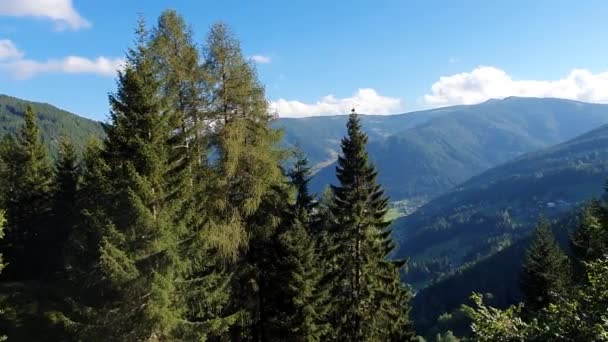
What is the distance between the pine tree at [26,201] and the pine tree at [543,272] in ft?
147

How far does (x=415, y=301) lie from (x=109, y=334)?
18960 centimetres

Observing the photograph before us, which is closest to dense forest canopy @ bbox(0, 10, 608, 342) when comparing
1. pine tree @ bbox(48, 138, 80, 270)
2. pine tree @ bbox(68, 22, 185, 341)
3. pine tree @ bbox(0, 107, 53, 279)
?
pine tree @ bbox(68, 22, 185, 341)

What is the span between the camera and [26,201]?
49.1 m

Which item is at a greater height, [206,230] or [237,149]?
[237,149]

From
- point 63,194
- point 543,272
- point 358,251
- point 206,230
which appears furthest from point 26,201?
point 543,272

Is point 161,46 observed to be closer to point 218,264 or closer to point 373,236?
point 218,264

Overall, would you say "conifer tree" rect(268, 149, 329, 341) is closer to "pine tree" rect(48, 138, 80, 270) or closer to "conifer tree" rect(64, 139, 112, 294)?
"conifer tree" rect(64, 139, 112, 294)

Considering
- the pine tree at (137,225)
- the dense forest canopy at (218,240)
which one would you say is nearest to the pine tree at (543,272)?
the dense forest canopy at (218,240)

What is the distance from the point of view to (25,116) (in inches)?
1848

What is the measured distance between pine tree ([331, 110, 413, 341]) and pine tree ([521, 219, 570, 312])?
16270 mm

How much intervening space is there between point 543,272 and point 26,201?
158ft

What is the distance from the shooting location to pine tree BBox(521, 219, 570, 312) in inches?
1698

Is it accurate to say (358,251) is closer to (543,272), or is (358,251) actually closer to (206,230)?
(206,230)

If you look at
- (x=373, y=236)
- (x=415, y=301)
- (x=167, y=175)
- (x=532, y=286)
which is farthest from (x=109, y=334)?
(x=415, y=301)
